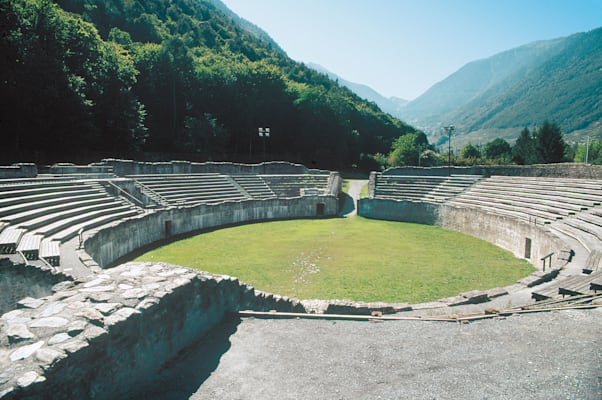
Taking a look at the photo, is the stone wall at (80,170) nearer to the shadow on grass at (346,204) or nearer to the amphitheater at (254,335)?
the amphitheater at (254,335)

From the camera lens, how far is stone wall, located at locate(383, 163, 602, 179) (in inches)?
792

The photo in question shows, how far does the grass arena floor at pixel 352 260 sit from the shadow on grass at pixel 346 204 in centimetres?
671

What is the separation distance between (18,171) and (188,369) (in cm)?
1609

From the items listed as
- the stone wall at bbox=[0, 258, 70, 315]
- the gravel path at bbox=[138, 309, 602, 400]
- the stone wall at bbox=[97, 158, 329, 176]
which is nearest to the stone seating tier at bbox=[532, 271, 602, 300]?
the gravel path at bbox=[138, 309, 602, 400]

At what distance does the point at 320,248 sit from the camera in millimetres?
17125

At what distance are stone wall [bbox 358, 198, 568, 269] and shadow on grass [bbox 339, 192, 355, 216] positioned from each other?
1.44 m

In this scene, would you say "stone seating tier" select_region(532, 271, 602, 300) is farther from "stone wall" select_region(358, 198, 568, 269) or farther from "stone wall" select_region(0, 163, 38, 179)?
"stone wall" select_region(0, 163, 38, 179)

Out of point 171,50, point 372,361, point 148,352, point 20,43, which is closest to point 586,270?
point 372,361

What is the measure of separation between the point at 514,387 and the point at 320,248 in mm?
12519

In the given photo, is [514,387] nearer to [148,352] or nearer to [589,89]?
[148,352]

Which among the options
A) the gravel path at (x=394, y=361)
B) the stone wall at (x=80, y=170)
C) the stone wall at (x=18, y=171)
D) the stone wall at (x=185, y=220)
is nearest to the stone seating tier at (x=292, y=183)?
the stone wall at (x=185, y=220)

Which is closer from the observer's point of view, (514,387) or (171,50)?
(514,387)

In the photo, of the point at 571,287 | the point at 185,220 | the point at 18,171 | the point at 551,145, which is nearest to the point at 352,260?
the point at 571,287

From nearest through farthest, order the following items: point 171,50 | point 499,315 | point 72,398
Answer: point 72,398 → point 499,315 → point 171,50
